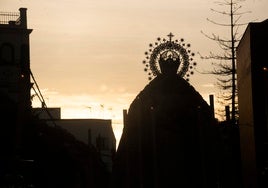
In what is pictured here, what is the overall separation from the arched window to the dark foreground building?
35.9m

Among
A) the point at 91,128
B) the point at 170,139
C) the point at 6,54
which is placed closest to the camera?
the point at 170,139

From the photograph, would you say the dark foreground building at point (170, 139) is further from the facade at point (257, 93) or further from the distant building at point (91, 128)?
the distant building at point (91, 128)

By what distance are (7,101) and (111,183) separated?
34.4ft

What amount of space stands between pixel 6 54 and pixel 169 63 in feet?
116

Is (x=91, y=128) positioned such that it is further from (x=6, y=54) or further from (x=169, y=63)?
(x=169, y=63)

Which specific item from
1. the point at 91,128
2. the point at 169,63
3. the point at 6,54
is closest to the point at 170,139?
the point at 169,63

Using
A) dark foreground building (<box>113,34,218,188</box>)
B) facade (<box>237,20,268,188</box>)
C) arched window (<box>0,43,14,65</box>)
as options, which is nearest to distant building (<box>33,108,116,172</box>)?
arched window (<box>0,43,14,65</box>)

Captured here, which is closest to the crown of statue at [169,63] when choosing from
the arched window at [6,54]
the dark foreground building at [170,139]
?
the dark foreground building at [170,139]

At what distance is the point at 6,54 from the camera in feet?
207

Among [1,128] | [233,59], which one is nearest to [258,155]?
[1,128]

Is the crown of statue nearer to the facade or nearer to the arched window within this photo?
the facade

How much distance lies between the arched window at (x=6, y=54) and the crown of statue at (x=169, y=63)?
113 ft

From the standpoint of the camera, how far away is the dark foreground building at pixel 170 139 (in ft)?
89.3

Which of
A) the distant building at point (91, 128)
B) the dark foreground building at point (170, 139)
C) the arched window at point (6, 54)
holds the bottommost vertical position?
the dark foreground building at point (170, 139)
